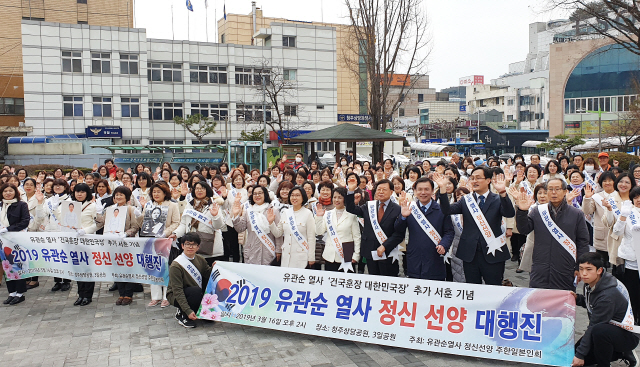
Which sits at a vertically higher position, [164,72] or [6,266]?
[164,72]

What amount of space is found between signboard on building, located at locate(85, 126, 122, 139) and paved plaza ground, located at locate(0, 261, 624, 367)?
30557mm

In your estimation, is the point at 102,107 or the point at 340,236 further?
the point at 102,107

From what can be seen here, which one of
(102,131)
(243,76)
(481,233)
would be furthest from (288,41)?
(481,233)

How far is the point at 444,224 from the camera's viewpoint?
5938mm

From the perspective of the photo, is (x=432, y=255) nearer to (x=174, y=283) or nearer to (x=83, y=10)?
(x=174, y=283)

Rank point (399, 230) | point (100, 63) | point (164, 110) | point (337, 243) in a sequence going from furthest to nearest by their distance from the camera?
point (164, 110)
point (100, 63)
point (337, 243)
point (399, 230)

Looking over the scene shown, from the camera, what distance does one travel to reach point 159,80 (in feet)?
128

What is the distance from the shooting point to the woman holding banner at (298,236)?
662 cm

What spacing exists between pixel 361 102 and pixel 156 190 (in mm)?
51823

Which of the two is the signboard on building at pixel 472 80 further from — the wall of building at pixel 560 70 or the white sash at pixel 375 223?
the white sash at pixel 375 223

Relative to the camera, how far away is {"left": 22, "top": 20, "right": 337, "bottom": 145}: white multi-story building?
113 feet

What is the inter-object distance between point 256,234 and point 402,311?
2291mm

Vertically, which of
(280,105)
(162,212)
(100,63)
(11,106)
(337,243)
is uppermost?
(100,63)

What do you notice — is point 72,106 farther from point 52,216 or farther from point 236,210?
point 236,210
